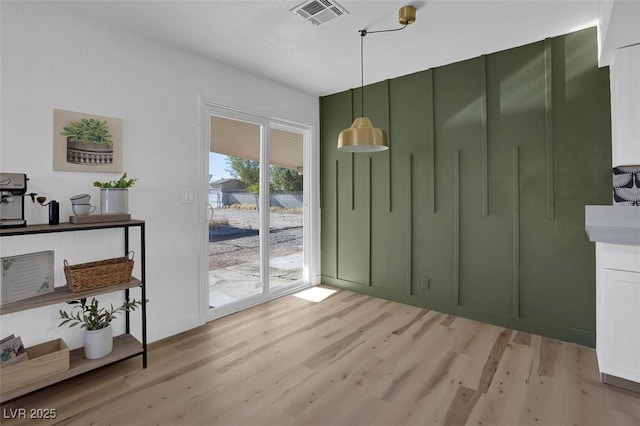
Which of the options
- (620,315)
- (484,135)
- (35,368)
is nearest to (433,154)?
(484,135)

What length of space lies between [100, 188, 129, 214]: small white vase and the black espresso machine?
438 millimetres

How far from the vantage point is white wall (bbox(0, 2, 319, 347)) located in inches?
88.0

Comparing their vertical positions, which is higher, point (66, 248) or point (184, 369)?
point (66, 248)

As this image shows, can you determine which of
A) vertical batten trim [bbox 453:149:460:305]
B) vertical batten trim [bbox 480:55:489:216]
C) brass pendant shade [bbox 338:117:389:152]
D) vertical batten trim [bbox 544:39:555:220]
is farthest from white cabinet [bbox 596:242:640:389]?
brass pendant shade [bbox 338:117:389:152]

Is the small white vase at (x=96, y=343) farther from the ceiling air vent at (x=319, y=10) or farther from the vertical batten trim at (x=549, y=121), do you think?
the vertical batten trim at (x=549, y=121)

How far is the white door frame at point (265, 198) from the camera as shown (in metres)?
3.29

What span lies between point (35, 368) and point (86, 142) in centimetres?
158

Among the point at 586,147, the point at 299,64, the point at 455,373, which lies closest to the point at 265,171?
the point at 299,64

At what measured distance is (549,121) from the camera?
9.64ft

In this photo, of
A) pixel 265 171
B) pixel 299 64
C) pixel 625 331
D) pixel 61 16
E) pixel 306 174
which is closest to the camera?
pixel 625 331

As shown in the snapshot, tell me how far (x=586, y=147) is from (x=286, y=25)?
2.71 m

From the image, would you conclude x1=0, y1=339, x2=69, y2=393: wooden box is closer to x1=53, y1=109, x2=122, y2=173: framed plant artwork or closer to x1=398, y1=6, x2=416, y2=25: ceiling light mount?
x1=53, y1=109, x2=122, y2=173: framed plant artwork

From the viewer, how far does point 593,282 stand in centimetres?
278

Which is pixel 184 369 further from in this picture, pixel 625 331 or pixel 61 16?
pixel 625 331
